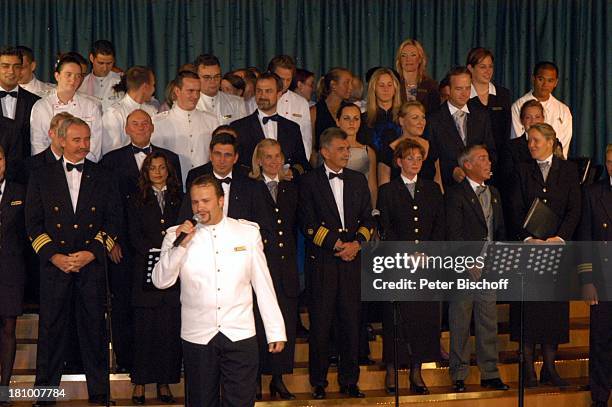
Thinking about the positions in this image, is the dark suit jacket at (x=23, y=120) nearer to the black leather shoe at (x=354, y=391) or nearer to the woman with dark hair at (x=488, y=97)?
the black leather shoe at (x=354, y=391)

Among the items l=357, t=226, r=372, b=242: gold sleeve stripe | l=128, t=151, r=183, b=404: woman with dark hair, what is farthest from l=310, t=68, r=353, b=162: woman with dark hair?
l=128, t=151, r=183, b=404: woman with dark hair

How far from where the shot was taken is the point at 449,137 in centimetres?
852

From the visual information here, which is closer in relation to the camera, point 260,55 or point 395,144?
point 395,144

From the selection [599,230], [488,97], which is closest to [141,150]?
[488,97]

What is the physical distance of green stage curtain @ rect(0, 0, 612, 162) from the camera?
11.3m

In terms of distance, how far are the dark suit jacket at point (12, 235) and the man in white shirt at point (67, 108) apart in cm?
63

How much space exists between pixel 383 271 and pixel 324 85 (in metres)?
2.08

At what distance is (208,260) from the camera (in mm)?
6430

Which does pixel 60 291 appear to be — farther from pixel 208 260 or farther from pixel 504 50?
pixel 504 50

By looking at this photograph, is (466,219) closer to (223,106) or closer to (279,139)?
(279,139)

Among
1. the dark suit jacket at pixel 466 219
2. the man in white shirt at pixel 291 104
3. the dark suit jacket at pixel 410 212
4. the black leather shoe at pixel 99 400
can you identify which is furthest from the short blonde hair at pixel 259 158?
the black leather shoe at pixel 99 400

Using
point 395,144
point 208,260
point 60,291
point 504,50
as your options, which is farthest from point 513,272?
point 504,50

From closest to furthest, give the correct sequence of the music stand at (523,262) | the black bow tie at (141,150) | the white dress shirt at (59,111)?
the music stand at (523,262)
the black bow tie at (141,150)
the white dress shirt at (59,111)

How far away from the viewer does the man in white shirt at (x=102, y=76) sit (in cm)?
934
